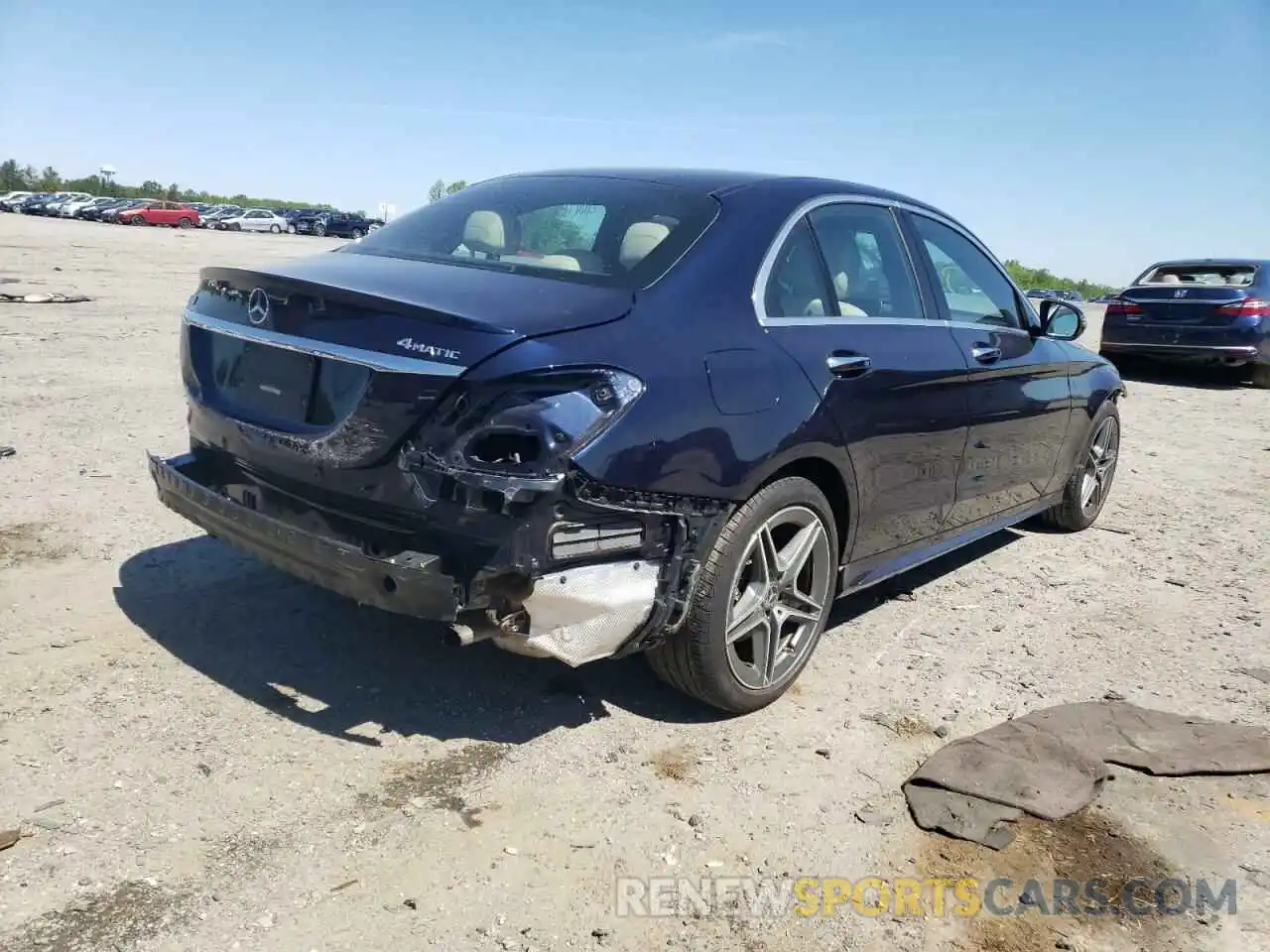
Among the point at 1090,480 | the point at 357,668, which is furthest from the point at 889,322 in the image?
the point at 1090,480

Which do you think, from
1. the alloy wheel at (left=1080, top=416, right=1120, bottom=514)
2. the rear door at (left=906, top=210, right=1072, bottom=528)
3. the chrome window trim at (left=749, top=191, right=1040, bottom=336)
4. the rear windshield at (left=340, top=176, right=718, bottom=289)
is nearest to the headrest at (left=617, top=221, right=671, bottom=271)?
the rear windshield at (left=340, top=176, right=718, bottom=289)

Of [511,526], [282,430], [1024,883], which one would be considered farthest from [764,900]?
[282,430]

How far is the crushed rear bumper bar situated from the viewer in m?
2.83

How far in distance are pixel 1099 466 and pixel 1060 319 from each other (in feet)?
4.55

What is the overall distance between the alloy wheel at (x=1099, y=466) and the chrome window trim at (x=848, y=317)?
1.23 metres

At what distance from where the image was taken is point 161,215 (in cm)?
5731

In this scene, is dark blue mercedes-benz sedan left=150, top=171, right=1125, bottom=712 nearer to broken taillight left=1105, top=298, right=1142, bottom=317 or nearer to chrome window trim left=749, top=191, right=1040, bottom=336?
chrome window trim left=749, top=191, right=1040, bottom=336

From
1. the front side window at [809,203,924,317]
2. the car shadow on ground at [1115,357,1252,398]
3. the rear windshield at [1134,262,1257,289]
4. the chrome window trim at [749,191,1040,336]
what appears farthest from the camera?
the car shadow on ground at [1115,357,1252,398]

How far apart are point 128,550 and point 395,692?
184cm

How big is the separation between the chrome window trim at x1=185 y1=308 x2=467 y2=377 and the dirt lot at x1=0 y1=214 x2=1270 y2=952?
1171 millimetres

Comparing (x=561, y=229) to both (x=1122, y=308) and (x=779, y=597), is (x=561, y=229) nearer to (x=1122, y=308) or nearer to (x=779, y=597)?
(x=779, y=597)

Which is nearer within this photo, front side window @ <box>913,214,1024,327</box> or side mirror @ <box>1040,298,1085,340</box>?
front side window @ <box>913,214,1024,327</box>

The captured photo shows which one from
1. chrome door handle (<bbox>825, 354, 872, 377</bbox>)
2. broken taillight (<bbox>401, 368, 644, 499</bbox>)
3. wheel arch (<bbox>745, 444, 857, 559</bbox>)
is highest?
chrome door handle (<bbox>825, 354, 872, 377</bbox>)

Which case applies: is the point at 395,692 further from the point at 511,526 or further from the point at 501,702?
the point at 511,526
